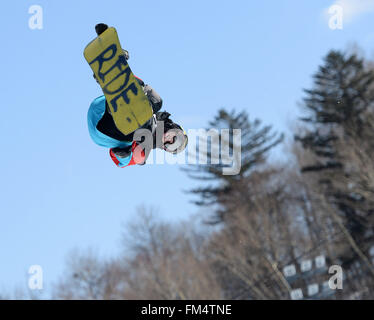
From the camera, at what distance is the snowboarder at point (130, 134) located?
20.1 ft

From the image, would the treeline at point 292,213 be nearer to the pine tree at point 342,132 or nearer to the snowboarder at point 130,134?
the pine tree at point 342,132

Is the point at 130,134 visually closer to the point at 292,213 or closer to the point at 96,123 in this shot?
the point at 96,123

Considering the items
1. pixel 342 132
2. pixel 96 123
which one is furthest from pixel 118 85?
pixel 342 132

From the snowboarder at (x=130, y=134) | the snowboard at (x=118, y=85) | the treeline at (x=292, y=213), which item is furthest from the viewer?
the treeline at (x=292, y=213)

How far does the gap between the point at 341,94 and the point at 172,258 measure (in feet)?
47.1

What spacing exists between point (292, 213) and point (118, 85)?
24411 millimetres

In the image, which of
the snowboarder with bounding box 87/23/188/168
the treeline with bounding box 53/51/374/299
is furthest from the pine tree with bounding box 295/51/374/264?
the snowboarder with bounding box 87/23/188/168

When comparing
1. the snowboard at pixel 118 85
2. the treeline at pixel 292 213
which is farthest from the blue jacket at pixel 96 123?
the treeline at pixel 292 213

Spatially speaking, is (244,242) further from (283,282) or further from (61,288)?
(61,288)

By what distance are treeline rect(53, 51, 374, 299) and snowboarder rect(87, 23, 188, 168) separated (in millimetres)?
15723

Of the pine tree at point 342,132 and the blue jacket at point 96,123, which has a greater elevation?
the pine tree at point 342,132

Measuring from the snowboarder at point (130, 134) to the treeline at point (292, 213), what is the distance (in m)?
15.7

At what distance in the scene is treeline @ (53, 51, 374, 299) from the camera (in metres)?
23.1
